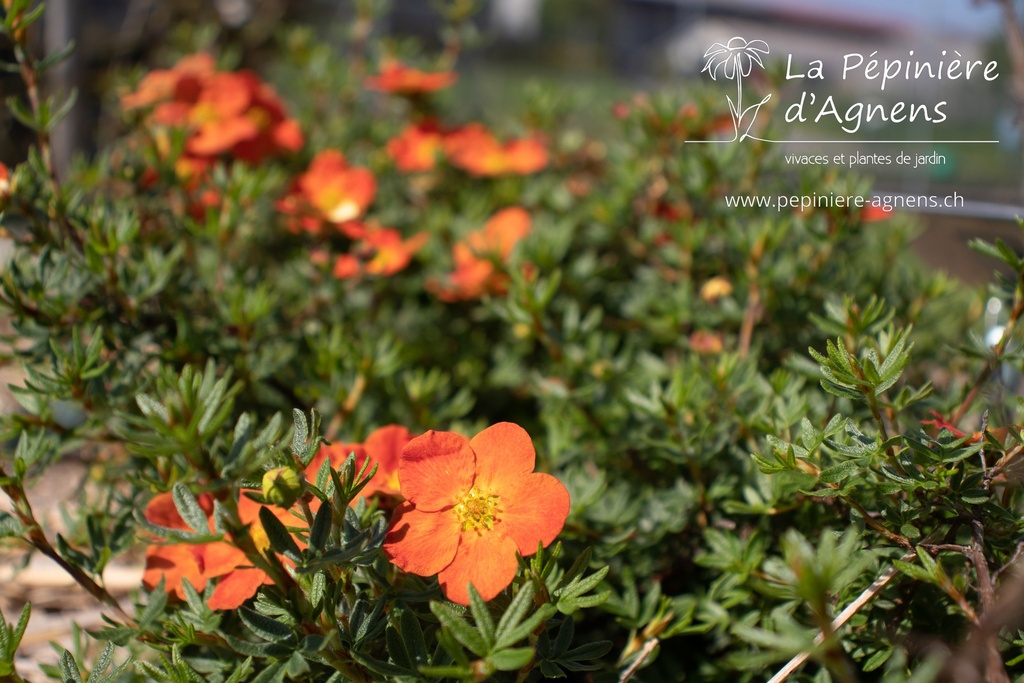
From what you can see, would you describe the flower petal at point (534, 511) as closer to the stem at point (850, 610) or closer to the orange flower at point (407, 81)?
the stem at point (850, 610)

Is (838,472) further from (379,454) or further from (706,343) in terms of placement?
(706,343)

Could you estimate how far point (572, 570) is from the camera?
72 cm

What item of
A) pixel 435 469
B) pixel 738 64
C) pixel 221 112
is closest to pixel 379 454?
pixel 435 469

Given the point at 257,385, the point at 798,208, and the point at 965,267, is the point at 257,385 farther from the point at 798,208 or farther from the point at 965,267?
the point at 965,267

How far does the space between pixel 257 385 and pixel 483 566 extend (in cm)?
66

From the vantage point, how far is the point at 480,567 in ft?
2.28

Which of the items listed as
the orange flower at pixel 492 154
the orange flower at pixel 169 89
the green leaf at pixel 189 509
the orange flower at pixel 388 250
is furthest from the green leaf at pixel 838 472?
the orange flower at pixel 169 89

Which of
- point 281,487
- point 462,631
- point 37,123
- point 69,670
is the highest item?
point 37,123

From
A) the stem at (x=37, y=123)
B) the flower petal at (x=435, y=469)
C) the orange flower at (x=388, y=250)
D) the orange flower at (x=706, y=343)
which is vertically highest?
the stem at (x=37, y=123)

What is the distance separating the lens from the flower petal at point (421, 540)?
69 centimetres

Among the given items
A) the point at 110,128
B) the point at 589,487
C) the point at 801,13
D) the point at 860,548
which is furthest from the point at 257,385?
the point at 801,13

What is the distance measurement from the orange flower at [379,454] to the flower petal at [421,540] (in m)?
0.11

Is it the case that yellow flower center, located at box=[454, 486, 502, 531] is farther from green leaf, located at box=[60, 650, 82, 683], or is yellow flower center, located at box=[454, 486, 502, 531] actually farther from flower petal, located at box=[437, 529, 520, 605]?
green leaf, located at box=[60, 650, 82, 683]

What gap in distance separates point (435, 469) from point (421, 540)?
0.07 meters
